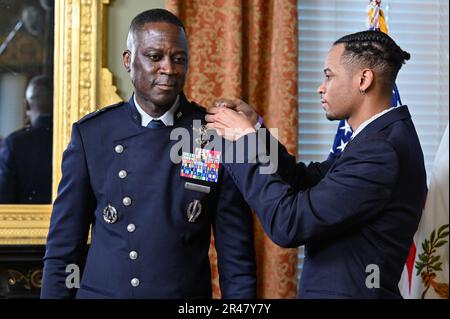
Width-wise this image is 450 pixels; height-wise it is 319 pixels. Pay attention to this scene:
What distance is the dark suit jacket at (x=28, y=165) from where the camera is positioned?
3.24 metres

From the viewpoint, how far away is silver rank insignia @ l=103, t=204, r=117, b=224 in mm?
1932

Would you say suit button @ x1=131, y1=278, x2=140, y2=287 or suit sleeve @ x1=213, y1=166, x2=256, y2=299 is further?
suit sleeve @ x1=213, y1=166, x2=256, y2=299

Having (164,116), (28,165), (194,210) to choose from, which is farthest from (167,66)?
(28,165)

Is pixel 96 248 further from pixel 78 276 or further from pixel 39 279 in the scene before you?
pixel 39 279

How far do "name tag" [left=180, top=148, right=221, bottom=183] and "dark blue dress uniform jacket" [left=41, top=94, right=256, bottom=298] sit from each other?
0.07ft

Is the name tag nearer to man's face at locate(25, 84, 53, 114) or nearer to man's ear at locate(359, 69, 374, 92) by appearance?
man's ear at locate(359, 69, 374, 92)

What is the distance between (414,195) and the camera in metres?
1.96

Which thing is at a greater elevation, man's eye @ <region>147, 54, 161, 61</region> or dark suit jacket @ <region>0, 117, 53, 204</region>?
man's eye @ <region>147, 54, 161, 61</region>

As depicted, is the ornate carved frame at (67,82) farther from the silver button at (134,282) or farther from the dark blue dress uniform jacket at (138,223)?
the silver button at (134,282)

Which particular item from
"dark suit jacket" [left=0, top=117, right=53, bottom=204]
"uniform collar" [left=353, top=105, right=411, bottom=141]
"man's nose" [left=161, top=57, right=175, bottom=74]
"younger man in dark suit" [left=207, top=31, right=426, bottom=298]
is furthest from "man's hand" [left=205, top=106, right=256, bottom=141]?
"dark suit jacket" [left=0, top=117, right=53, bottom=204]

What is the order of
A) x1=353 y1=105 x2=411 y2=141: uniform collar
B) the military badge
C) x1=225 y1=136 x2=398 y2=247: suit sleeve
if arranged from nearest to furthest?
x1=225 y1=136 x2=398 y2=247: suit sleeve < x1=353 y1=105 x2=411 y2=141: uniform collar < the military badge

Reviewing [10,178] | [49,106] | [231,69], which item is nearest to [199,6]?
[231,69]

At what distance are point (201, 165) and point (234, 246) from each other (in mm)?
259

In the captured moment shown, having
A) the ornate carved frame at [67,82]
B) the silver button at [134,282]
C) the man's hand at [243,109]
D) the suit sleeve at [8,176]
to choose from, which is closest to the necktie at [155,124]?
the man's hand at [243,109]
